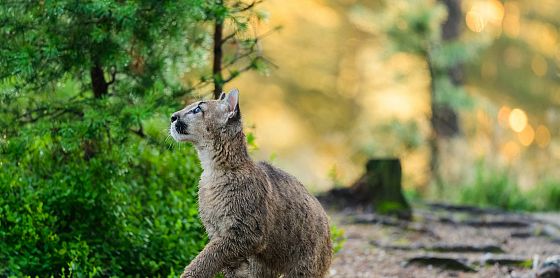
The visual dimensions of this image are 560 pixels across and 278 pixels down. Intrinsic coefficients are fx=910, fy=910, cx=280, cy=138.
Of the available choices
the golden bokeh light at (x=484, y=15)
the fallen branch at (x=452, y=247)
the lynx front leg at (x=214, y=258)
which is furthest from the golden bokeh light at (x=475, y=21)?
the lynx front leg at (x=214, y=258)

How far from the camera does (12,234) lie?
6539mm

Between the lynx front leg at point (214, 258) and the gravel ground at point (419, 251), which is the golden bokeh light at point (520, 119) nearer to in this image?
the gravel ground at point (419, 251)

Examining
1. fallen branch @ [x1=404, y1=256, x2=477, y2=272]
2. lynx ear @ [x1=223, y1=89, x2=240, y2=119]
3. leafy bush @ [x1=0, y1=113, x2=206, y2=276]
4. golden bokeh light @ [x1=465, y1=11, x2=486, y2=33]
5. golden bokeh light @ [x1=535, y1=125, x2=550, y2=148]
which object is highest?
golden bokeh light @ [x1=465, y1=11, x2=486, y2=33]

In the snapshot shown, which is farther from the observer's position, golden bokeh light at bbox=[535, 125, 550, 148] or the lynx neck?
golden bokeh light at bbox=[535, 125, 550, 148]

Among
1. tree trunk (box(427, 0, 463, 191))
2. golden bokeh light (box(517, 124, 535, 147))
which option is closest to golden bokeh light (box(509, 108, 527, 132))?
golden bokeh light (box(517, 124, 535, 147))

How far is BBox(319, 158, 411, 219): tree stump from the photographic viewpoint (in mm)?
11086

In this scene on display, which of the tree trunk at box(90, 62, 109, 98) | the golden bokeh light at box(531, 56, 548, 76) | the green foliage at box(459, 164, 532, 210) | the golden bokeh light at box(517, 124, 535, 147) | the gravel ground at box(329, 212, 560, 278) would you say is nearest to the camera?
the tree trunk at box(90, 62, 109, 98)

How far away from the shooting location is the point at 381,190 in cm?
1123

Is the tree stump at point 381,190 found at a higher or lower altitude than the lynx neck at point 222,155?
lower

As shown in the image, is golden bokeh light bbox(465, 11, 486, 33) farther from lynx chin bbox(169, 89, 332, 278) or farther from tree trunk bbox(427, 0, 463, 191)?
lynx chin bbox(169, 89, 332, 278)

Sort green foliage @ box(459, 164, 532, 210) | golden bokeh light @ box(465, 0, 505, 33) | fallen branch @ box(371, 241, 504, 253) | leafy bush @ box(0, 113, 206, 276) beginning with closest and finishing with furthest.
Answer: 1. leafy bush @ box(0, 113, 206, 276)
2. fallen branch @ box(371, 241, 504, 253)
3. green foliage @ box(459, 164, 532, 210)
4. golden bokeh light @ box(465, 0, 505, 33)

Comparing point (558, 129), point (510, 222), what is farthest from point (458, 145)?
point (510, 222)

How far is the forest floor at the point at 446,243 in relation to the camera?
827 centimetres

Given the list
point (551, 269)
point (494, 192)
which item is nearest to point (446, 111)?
point (494, 192)
